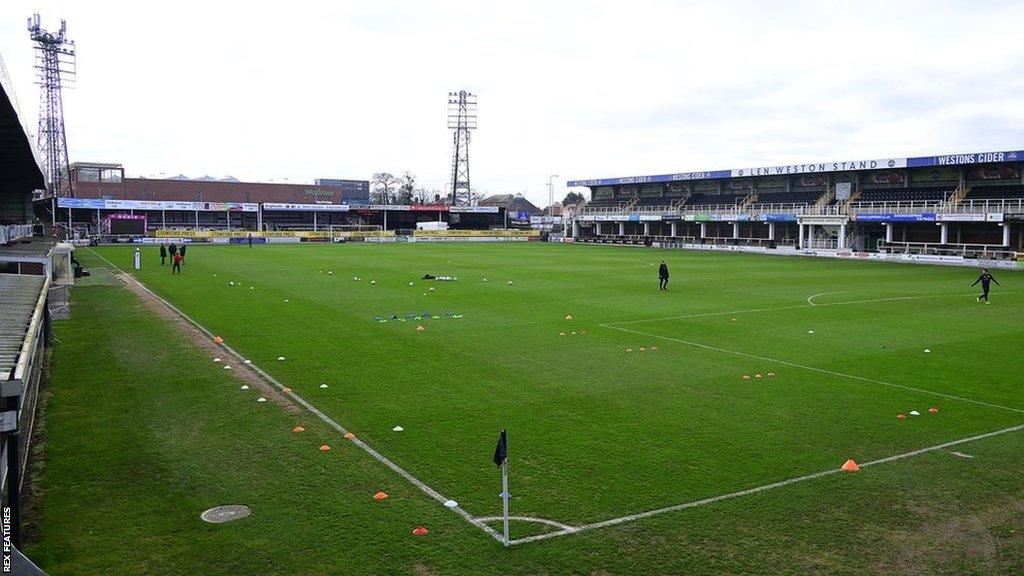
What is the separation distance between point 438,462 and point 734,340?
13658mm

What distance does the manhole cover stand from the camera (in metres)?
9.48

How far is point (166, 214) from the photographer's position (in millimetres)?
115438

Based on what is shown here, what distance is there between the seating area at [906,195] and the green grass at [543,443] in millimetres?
55146

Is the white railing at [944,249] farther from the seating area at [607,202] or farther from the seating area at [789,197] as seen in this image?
the seating area at [607,202]

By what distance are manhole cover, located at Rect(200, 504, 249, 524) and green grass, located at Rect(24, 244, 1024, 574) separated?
0.26 metres

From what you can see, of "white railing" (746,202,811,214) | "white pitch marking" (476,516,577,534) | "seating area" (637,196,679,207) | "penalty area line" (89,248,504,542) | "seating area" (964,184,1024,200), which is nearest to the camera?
"white pitch marking" (476,516,577,534)

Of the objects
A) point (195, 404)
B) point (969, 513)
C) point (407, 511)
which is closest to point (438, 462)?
point (407, 511)

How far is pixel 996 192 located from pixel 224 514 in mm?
78416

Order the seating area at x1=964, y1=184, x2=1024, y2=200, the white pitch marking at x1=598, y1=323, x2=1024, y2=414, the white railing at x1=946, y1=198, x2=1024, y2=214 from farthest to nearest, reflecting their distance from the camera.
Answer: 1. the seating area at x1=964, y1=184, x2=1024, y2=200
2. the white railing at x1=946, y1=198, x2=1024, y2=214
3. the white pitch marking at x1=598, y1=323, x2=1024, y2=414

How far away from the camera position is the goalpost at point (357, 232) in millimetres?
107294

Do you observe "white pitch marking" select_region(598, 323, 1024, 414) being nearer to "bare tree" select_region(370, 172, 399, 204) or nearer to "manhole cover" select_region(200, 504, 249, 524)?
"manhole cover" select_region(200, 504, 249, 524)

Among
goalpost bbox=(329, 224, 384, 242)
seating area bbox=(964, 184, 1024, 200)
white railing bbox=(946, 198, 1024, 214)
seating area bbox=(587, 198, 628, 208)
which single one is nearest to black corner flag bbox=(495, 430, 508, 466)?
white railing bbox=(946, 198, 1024, 214)

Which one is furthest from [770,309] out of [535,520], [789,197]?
[789,197]

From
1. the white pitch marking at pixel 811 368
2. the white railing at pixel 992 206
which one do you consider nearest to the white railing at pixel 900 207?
the white railing at pixel 992 206
